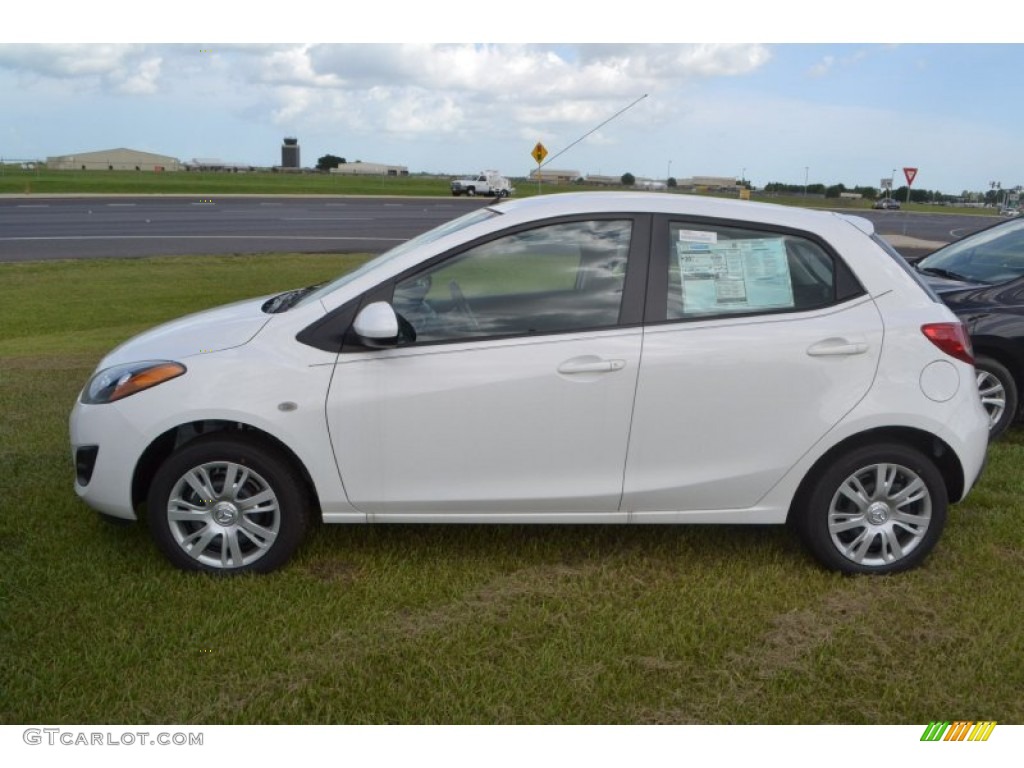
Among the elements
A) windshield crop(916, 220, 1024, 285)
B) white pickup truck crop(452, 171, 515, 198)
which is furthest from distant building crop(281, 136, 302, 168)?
windshield crop(916, 220, 1024, 285)

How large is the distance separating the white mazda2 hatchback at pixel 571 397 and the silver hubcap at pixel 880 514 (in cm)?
1

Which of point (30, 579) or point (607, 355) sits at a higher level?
point (607, 355)

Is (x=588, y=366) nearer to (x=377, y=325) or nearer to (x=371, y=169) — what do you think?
(x=377, y=325)

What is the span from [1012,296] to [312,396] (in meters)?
5.13

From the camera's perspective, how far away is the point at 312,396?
418cm

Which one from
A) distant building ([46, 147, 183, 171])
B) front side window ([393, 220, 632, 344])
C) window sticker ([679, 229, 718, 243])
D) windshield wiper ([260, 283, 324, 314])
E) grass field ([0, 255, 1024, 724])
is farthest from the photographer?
distant building ([46, 147, 183, 171])

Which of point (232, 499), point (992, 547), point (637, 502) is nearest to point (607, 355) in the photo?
point (637, 502)

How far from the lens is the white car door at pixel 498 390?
419 centimetres

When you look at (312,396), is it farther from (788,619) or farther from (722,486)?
(788,619)

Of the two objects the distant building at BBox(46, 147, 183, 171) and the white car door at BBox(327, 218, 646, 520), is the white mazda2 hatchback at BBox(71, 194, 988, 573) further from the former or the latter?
the distant building at BBox(46, 147, 183, 171)

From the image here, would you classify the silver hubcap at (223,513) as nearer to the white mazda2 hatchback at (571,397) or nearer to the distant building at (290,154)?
the white mazda2 hatchback at (571,397)

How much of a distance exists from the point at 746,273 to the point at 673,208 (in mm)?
441

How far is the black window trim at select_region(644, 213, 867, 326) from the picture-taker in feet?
14.1

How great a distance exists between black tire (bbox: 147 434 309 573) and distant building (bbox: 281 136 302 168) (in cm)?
10287
